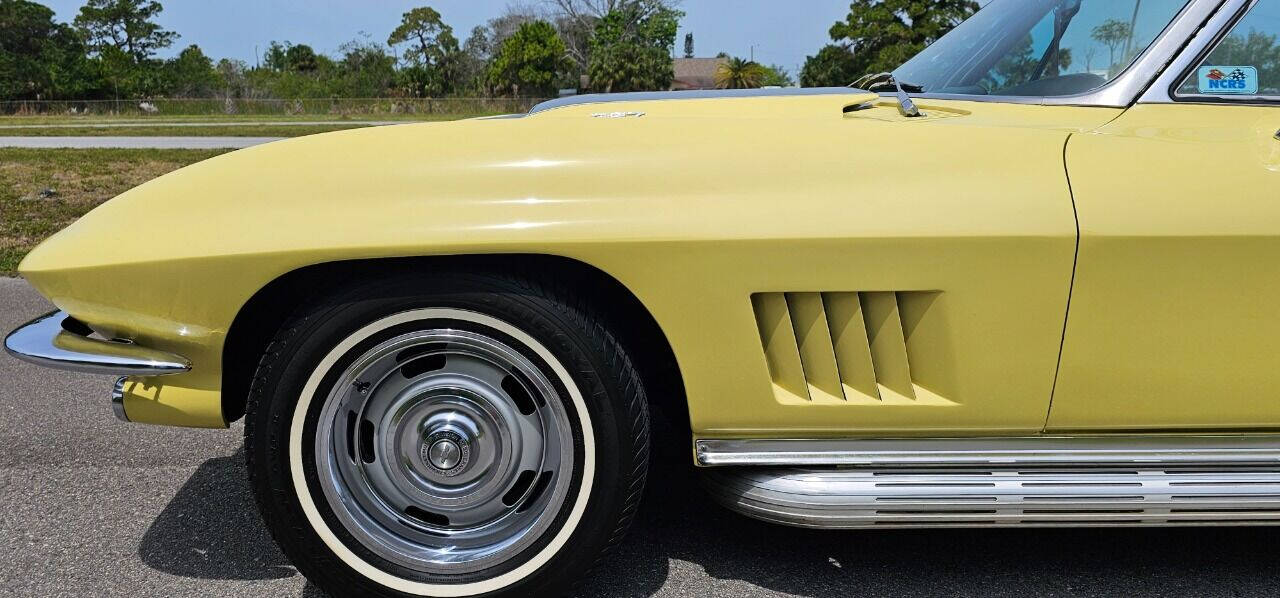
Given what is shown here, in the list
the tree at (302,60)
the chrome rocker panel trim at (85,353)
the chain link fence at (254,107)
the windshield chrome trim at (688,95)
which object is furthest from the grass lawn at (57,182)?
the tree at (302,60)

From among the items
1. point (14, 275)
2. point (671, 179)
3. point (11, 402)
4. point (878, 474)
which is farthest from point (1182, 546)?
point (14, 275)

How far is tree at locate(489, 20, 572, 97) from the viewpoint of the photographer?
56812mm

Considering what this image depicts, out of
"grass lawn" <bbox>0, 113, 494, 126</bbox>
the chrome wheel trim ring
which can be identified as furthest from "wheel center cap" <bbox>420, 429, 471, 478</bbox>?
"grass lawn" <bbox>0, 113, 494, 126</bbox>

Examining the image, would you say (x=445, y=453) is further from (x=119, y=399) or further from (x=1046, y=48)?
(x=1046, y=48)

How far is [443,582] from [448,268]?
2.16ft

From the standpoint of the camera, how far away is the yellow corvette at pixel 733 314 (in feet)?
5.76

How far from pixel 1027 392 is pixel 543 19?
61711 mm

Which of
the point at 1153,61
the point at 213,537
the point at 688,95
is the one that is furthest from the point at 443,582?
the point at 1153,61

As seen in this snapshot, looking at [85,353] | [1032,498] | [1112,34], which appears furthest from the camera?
[1112,34]

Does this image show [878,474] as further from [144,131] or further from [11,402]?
[144,131]

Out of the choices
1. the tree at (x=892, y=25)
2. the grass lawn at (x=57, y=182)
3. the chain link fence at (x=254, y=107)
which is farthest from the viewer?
the tree at (x=892, y=25)

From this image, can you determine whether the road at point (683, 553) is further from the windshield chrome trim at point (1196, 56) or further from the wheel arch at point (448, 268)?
the windshield chrome trim at point (1196, 56)

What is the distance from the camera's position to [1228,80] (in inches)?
77.7

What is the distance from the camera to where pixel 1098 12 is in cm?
221
